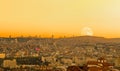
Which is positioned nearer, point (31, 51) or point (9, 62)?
point (9, 62)

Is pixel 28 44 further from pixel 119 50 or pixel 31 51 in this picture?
pixel 119 50

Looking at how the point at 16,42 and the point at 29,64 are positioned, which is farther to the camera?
the point at 16,42

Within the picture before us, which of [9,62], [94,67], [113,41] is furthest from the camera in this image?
[113,41]

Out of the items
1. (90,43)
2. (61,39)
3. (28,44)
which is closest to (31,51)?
(28,44)

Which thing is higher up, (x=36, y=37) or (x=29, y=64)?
(x=36, y=37)

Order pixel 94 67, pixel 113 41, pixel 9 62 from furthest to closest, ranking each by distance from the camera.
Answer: pixel 113 41 < pixel 9 62 < pixel 94 67

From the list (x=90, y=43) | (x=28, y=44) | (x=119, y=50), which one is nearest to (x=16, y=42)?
(x=28, y=44)

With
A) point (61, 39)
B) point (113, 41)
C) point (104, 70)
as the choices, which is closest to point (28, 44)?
point (61, 39)

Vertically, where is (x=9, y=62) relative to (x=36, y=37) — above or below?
below

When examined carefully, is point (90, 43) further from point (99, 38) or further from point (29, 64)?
point (29, 64)
